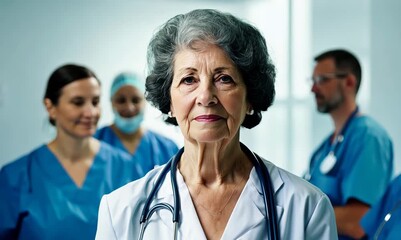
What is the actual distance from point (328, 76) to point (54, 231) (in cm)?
135

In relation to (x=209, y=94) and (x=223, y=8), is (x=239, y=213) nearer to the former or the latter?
(x=209, y=94)

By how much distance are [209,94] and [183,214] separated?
228mm

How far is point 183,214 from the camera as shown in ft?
3.98

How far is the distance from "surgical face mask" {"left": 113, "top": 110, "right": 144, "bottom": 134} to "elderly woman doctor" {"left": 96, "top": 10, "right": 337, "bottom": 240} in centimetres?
182

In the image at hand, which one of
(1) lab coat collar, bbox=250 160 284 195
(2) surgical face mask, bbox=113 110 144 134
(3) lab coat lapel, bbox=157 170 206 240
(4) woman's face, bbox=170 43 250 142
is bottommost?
(2) surgical face mask, bbox=113 110 144 134

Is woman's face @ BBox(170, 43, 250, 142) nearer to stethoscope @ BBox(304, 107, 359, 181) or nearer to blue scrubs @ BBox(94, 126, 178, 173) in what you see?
stethoscope @ BBox(304, 107, 359, 181)

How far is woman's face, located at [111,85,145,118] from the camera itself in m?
3.10

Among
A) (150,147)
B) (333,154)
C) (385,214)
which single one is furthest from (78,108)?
(385,214)

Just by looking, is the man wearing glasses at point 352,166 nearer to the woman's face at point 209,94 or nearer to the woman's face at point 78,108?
the woman's face at point 78,108

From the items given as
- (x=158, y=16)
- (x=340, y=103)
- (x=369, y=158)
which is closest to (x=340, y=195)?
(x=369, y=158)

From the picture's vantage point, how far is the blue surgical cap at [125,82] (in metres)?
3.13

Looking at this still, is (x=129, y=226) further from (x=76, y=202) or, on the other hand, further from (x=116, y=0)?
(x=116, y=0)

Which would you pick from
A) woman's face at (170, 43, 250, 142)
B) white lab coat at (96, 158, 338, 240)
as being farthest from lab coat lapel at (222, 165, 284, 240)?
woman's face at (170, 43, 250, 142)

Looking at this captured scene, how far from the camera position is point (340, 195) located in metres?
2.58
